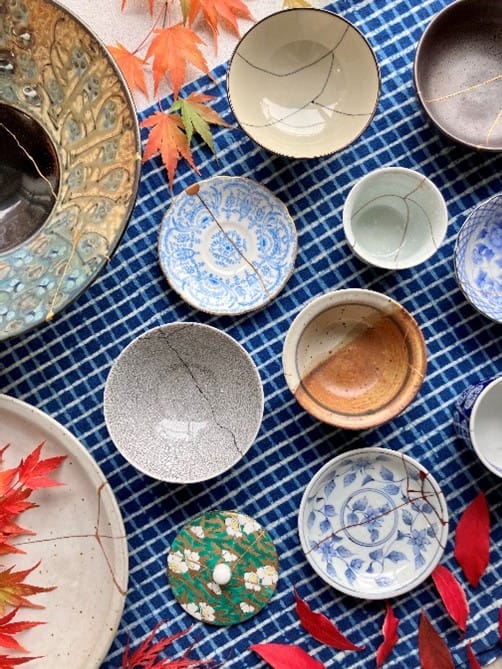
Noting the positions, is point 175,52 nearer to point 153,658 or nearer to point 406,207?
point 406,207

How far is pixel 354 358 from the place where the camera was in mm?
1566

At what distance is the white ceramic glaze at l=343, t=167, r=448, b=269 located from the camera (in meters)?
1.52

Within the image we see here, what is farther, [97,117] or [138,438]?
[138,438]

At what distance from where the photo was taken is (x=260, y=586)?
62.3 inches

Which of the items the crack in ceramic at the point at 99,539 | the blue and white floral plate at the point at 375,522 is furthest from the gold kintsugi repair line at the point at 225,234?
the crack in ceramic at the point at 99,539

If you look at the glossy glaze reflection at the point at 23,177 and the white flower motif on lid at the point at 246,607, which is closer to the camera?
the glossy glaze reflection at the point at 23,177

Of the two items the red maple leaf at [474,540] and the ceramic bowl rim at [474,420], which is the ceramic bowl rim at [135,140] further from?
the red maple leaf at [474,540]

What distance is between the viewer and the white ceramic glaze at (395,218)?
1.52 meters

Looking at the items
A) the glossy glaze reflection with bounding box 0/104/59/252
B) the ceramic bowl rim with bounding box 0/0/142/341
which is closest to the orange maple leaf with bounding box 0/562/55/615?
the ceramic bowl rim with bounding box 0/0/142/341

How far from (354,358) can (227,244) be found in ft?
1.07

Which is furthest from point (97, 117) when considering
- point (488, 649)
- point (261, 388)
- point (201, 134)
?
point (488, 649)

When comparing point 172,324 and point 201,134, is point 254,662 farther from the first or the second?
point 201,134

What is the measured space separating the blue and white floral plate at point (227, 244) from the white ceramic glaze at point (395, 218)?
0.13m

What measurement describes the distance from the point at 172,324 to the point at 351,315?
334 millimetres
